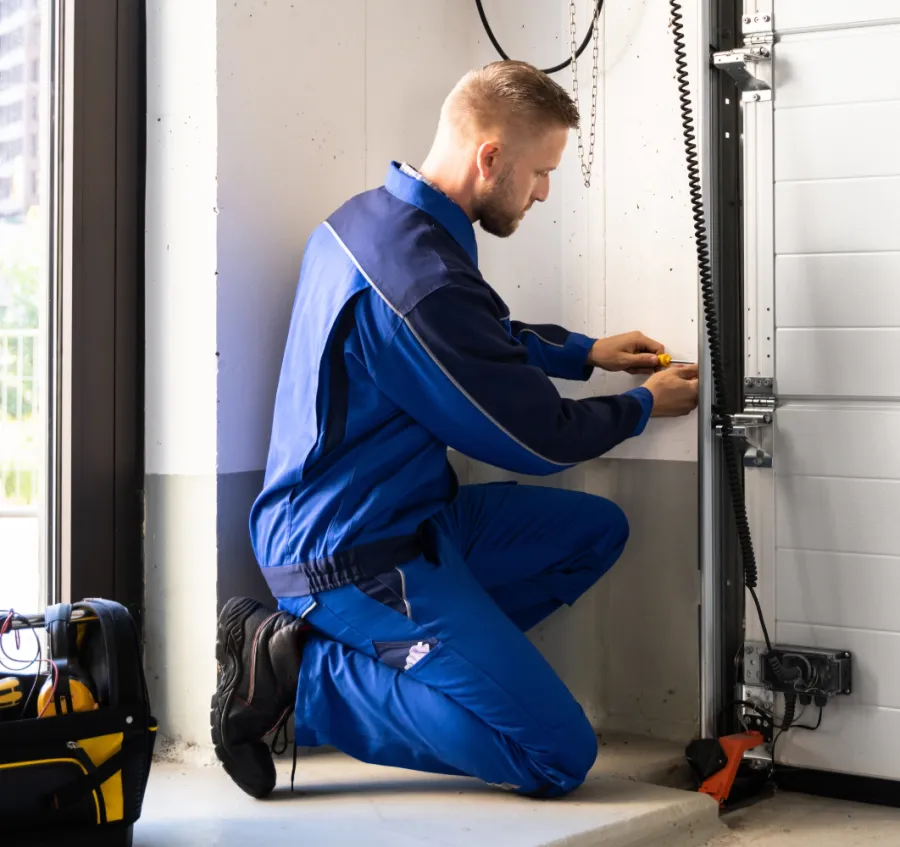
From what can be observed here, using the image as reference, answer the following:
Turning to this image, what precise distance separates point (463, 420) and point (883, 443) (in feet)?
2.93

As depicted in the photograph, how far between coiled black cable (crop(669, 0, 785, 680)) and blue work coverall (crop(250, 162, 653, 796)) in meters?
0.33

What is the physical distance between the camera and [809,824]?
85.0 inches

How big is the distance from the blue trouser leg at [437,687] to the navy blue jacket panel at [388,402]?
0.09 metres

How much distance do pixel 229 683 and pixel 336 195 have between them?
114 centimetres

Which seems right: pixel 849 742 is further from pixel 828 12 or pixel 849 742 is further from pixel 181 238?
pixel 181 238

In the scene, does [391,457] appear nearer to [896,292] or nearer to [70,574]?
[70,574]

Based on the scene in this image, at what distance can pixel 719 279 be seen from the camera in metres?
2.37

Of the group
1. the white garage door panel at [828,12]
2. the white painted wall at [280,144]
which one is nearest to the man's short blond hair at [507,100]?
the white painted wall at [280,144]

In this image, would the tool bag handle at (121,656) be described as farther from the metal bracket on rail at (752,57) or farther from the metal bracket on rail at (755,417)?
the metal bracket on rail at (752,57)

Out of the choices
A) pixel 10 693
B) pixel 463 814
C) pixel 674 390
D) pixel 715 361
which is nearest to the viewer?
pixel 10 693

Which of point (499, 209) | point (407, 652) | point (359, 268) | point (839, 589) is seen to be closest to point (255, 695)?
point (407, 652)

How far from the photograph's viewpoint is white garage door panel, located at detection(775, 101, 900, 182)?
2191 mm

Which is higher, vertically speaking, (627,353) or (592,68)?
(592,68)

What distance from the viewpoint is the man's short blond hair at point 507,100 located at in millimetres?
2174
